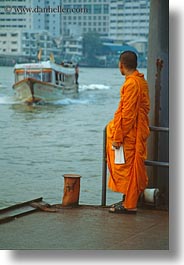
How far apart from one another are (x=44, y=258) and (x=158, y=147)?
1654 mm

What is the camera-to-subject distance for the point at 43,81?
902 cm

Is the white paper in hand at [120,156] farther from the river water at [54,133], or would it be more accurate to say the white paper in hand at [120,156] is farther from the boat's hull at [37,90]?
the boat's hull at [37,90]

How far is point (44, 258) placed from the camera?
7.38 meters

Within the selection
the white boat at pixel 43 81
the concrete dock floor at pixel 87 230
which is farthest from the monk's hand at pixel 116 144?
the white boat at pixel 43 81

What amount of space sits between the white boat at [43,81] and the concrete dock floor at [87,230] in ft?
3.03

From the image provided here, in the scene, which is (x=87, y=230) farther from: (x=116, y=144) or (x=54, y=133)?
(x=54, y=133)

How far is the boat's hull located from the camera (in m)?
8.74

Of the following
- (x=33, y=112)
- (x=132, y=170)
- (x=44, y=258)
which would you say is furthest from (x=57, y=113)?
(x=44, y=258)

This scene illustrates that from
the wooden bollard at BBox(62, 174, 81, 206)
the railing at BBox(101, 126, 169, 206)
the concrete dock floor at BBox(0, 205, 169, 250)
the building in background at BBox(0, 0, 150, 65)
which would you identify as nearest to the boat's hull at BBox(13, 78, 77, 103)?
the building in background at BBox(0, 0, 150, 65)

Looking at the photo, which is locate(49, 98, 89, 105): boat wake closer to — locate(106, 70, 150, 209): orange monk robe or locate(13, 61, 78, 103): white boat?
locate(13, 61, 78, 103): white boat

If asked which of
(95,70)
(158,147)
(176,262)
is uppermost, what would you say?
(95,70)

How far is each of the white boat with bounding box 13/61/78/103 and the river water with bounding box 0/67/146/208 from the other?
0.26 feet

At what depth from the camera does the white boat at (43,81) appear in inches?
336

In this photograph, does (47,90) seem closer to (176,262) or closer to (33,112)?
(33,112)
